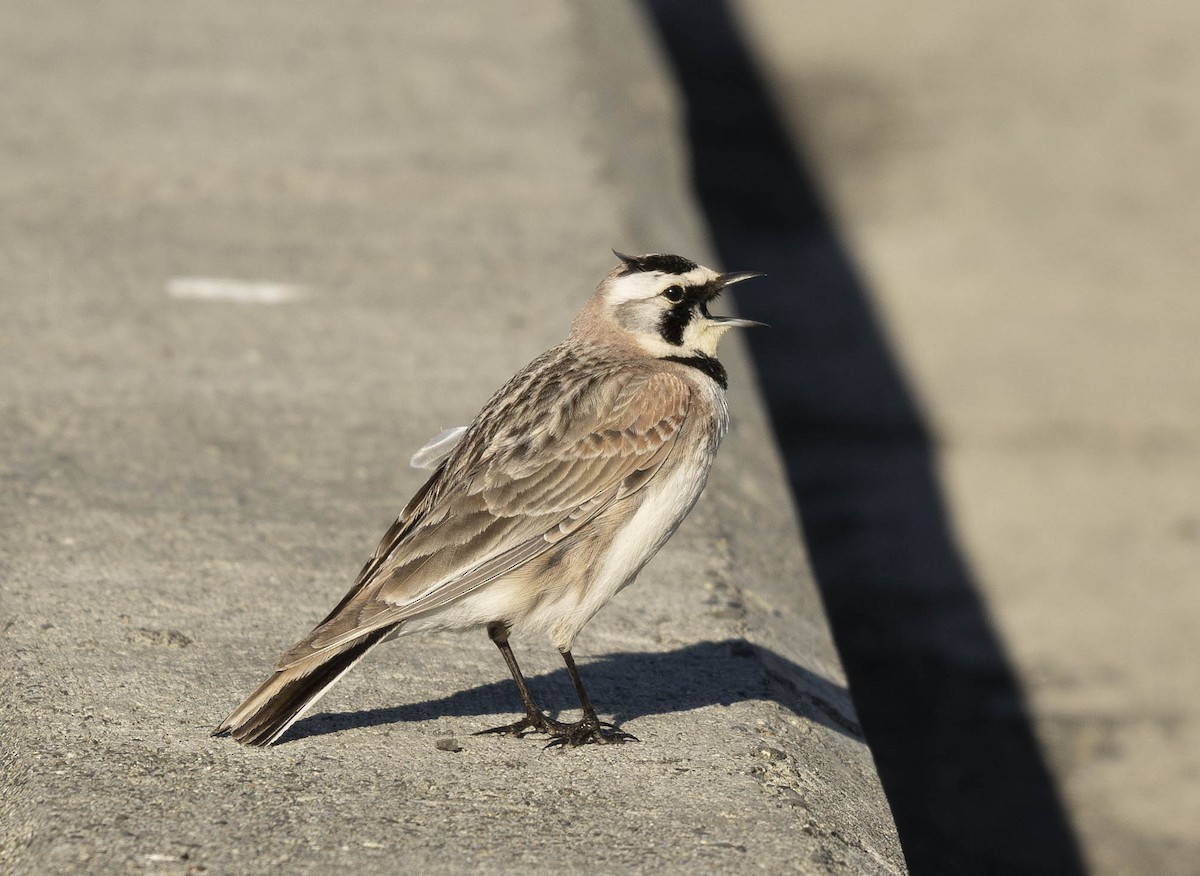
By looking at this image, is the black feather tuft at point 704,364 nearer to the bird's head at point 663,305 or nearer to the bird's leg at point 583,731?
the bird's head at point 663,305

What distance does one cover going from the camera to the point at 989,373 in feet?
39.9

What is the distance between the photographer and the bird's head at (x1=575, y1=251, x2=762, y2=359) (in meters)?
5.44

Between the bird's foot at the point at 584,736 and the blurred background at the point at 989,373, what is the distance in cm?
295

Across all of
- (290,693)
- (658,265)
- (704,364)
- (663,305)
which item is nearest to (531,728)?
(290,693)

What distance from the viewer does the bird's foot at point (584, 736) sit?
5.05 meters

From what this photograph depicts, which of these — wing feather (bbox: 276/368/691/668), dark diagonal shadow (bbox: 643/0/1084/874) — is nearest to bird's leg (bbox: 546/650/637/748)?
wing feather (bbox: 276/368/691/668)

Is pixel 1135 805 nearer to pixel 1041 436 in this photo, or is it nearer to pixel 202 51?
pixel 1041 436

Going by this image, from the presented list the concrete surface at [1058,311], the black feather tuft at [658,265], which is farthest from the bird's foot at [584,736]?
the concrete surface at [1058,311]

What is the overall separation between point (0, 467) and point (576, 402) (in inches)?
108

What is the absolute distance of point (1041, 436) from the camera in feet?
37.1

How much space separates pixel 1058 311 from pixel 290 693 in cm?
941

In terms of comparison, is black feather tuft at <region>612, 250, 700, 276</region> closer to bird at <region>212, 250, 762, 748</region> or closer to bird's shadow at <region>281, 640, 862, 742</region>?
bird at <region>212, 250, 762, 748</region>

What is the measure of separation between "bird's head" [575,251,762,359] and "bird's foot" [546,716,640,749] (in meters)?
1.17

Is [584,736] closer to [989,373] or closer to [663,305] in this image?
[663,305]
